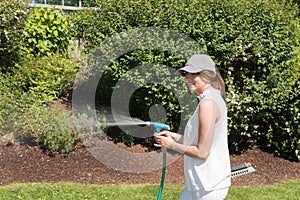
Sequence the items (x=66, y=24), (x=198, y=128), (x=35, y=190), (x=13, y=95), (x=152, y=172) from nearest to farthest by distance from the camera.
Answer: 1. (x=198, y=128)
2. (x=35, y=190)
3. (x=152, y=172)
4. (x=13, y=95)
5. (x=66, y=24)

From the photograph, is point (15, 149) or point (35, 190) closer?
point (35, 190)

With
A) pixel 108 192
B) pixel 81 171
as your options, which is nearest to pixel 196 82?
pixel 108 192

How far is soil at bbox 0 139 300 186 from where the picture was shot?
5.02m

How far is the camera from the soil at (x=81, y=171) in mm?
5023

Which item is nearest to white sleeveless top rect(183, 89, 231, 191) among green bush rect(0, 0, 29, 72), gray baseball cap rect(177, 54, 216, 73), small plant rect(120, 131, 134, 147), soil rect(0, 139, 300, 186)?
gray baseball cap rect(177, 54, 216, 73)

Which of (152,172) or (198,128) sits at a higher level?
(198,128)

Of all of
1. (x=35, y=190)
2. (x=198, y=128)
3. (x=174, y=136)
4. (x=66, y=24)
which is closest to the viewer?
(x=198, y=128)

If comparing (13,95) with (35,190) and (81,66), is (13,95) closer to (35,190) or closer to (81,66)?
(81,66)

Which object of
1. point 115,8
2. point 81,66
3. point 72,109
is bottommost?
point 72,109

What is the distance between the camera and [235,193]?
4.77m

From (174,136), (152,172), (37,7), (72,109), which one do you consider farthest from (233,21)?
(37,7)

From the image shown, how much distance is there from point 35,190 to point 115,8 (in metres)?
2.92

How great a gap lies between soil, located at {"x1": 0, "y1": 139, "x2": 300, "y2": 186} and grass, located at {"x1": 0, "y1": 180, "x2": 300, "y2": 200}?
255 mm

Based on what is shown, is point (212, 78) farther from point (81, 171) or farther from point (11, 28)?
point (11, 28)
